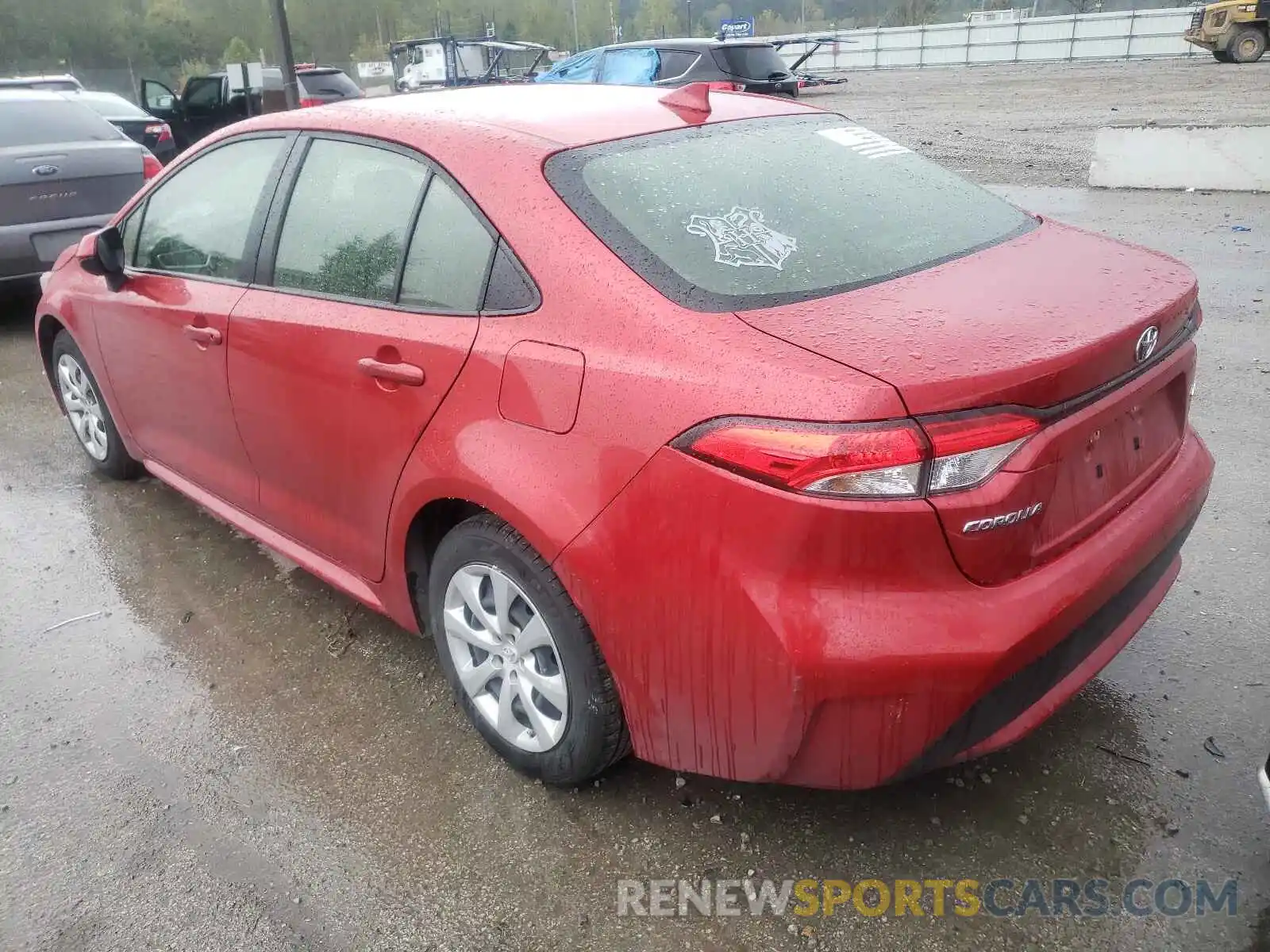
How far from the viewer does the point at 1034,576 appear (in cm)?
190

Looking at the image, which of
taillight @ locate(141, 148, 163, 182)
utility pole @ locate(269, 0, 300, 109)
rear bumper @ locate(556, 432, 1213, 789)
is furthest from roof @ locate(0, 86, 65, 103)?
utility pole @ locate(269, 0, 300, 109)

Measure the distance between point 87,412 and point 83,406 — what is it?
41mm

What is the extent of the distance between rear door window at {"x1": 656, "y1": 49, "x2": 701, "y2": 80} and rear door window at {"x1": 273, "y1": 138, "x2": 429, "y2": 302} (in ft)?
44.4

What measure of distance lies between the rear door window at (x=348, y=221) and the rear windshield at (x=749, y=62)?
1414cm

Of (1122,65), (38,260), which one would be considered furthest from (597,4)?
→ (38,260)

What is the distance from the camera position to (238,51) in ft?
140

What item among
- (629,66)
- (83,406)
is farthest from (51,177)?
(629,66)

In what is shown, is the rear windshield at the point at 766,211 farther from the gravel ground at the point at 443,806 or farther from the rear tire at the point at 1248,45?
the rear tire at the point at 1248,45

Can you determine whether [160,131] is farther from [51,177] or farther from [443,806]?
[443,806]

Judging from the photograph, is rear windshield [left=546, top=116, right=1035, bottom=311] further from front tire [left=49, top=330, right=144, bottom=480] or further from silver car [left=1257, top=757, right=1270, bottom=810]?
front tire [left=49, top=330, right=144, bottom=480]

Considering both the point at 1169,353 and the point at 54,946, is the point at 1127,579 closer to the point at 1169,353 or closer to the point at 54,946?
the point at 1169,353

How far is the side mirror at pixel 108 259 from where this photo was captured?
11.8ft

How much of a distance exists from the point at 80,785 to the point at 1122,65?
1486 inches

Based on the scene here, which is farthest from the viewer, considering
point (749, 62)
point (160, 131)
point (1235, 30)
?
point (1235, 30)
